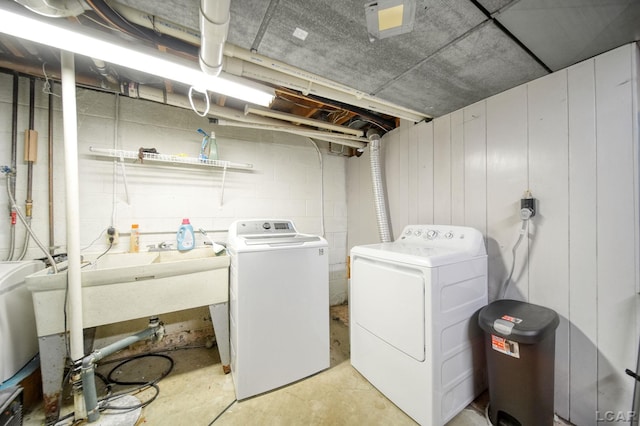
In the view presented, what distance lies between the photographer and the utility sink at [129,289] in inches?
51.3

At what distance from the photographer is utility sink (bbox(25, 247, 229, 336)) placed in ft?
4.27

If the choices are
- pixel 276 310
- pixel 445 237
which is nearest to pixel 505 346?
pixel 445 237

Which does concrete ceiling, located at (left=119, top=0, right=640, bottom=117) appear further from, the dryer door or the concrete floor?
the concrete floor

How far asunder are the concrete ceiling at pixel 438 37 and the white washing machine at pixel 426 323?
42.3 inches

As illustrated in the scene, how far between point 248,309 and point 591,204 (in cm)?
213

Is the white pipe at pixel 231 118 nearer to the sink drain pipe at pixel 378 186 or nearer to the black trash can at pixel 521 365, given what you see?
the sink drain pipe at pixel 378 186

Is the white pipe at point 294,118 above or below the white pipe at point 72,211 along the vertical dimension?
above

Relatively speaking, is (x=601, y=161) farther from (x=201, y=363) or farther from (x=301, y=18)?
(x=201, y=363)

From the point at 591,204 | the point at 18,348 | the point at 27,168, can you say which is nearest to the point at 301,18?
the point at 591,204

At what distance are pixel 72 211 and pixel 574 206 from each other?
292cm

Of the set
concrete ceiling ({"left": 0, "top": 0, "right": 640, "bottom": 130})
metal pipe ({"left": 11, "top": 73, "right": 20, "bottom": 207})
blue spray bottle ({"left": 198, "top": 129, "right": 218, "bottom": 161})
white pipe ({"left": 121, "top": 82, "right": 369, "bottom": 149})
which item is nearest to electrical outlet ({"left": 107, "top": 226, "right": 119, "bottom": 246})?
metal pipe ({"left": 11, "top": 73, "right": 20, "bottom": 207})

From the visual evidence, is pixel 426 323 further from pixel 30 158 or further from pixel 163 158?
pixel 30 158

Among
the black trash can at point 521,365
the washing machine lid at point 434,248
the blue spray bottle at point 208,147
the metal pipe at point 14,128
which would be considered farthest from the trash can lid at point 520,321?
the metal pipe at point 14,128

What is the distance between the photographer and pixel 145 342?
2.02m
